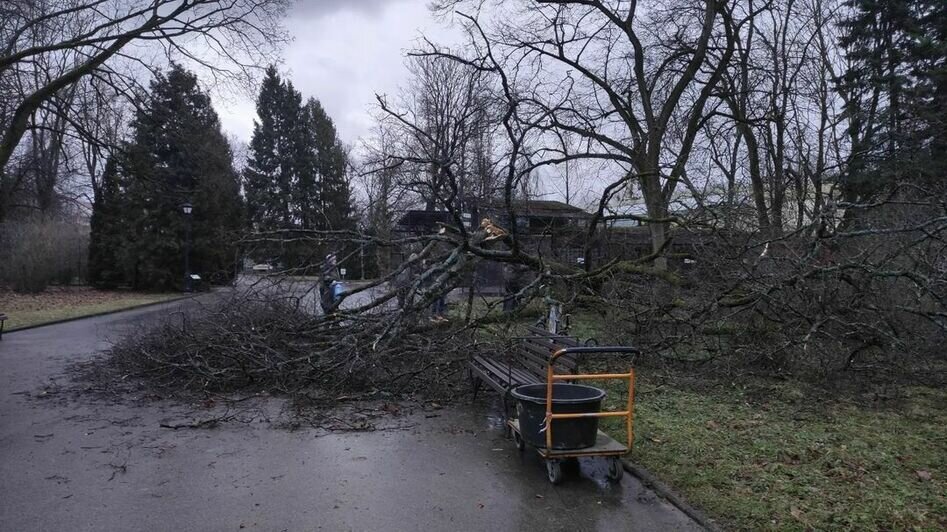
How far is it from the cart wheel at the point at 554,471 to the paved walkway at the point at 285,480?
0.23ft

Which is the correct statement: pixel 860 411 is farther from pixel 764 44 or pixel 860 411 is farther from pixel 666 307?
pixel 764 44

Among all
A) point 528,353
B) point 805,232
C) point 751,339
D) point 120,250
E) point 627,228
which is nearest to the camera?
point 528,353

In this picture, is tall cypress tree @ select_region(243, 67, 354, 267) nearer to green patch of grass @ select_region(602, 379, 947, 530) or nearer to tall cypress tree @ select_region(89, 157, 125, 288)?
tall cypress tree @ select_region(89, 157, 125, 288)

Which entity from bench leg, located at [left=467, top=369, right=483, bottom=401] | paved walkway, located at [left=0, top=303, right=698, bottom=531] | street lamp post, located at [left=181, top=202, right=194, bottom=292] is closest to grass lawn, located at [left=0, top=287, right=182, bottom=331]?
street lamp post, located at [left=181, top=202, right=194, bottom=292]

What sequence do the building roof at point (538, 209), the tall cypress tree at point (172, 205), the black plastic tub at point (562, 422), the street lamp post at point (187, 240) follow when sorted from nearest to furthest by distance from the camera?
1. the black plastic tub at point (562, 422)
2. the building roof at point (538, 209)
3. the street lamp post at point (187, 240)
4. the tall cypress tree at point (172, 205)

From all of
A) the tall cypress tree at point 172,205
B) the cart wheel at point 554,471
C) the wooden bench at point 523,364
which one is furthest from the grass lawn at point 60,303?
the cart wheel at point 554,471

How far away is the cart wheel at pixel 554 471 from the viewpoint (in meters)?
5.20

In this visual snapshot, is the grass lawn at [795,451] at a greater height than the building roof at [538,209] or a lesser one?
lesser

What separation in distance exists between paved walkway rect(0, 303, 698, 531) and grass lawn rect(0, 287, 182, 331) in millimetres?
11697

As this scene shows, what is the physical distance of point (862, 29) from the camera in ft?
71.2

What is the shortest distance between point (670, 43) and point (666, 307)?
40.0ft

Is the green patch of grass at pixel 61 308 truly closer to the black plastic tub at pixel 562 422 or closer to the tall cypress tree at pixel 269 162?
the black plastic tub at pixel 562 422

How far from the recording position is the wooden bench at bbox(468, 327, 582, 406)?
6879 millimetres

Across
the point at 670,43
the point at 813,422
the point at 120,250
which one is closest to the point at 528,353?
the point at 813,422
